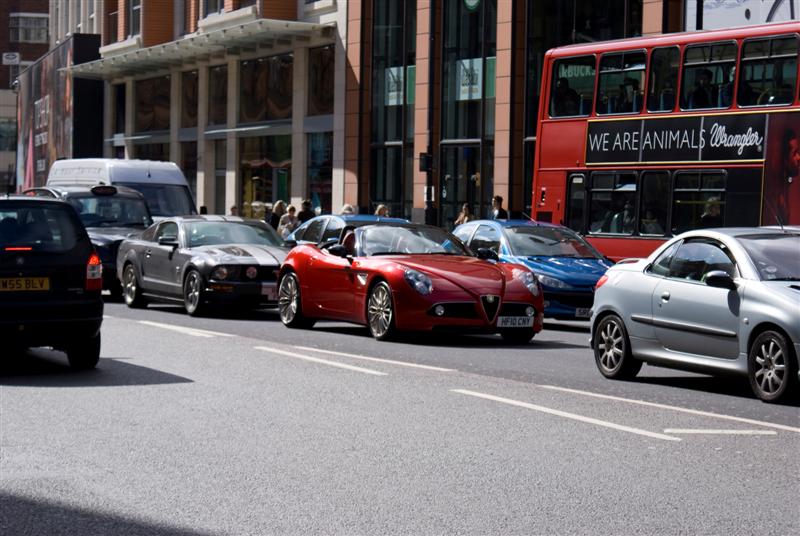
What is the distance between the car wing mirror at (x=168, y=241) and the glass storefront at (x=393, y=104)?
56.5 ft

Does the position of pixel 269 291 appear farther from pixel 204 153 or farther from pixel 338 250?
pixel 204 153

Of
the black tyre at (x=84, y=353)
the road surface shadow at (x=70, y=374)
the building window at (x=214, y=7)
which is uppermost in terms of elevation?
the building window at (x=214, y=7)

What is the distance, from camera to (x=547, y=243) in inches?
810

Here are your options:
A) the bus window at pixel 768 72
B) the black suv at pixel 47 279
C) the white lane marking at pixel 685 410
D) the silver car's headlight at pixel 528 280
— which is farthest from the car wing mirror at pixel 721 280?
the bus window at pixel 768 72

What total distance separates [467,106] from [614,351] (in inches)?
950

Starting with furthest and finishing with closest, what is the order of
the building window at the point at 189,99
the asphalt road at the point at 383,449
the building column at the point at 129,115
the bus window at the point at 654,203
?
the building column at the point at 129,115 → the building window at the point at 189,99 → the bus window at the point at 654,203 → the asphalt road at the point at 383,449

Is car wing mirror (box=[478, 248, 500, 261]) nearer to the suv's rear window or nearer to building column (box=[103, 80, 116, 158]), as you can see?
the suv's rear window

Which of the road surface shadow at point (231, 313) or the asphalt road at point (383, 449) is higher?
the asphalt road at point (383, 449)

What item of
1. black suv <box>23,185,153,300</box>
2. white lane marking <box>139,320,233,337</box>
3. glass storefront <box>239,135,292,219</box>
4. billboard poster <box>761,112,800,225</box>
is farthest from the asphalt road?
glass storefront <box>239,135,292,219</box>

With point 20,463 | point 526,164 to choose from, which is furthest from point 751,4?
point 20,463

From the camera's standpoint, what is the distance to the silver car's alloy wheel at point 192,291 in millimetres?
20688

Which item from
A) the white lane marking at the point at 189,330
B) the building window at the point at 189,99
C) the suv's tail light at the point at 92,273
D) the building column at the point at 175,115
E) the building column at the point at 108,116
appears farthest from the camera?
the building column at the point at 108,116

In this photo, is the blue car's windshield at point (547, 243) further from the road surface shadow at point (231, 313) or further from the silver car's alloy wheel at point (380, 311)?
the silver car's alloy wheel at point (380, 311)

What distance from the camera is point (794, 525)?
21.5 ft
